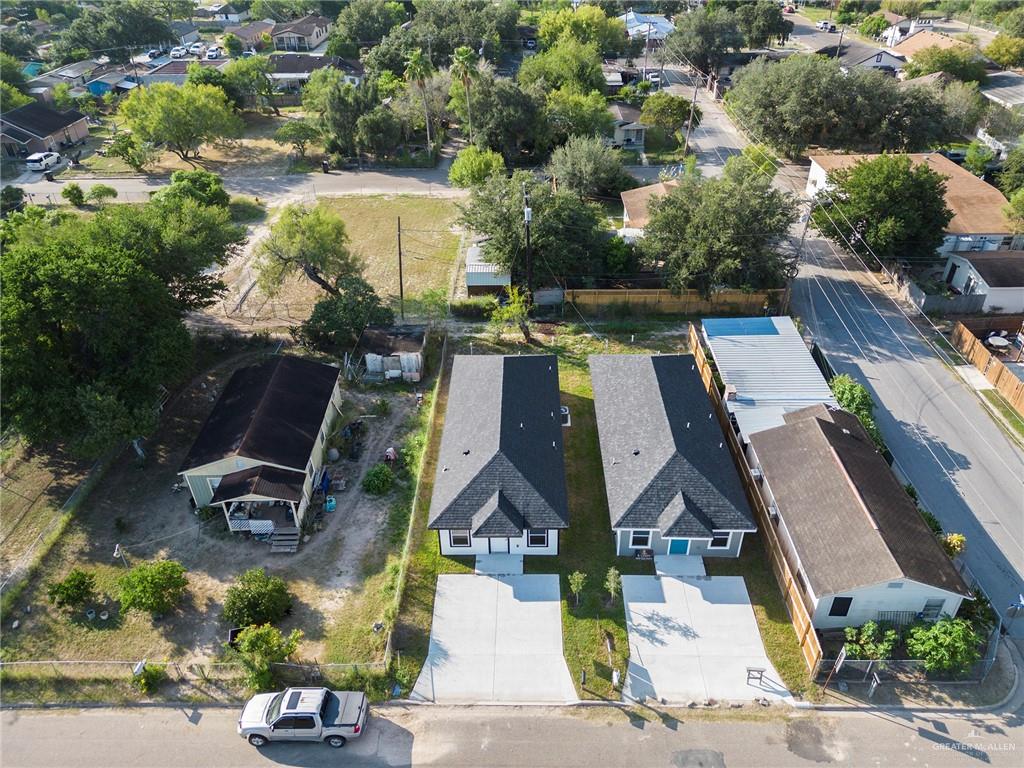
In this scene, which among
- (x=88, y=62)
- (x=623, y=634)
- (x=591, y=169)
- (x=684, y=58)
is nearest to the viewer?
(x=623, y=634)

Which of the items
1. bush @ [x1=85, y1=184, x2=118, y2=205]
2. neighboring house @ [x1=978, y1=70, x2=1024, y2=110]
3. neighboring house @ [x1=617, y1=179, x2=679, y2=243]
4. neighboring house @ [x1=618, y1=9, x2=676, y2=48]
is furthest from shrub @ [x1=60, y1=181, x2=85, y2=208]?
neighboring house @ [x1=978, y1=70, x2=1024, y2=110]

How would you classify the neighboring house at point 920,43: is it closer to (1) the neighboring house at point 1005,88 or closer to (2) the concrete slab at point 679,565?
(1) the neighboring house at point 1005,88

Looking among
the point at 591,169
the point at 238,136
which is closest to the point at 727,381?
the point at 591,169

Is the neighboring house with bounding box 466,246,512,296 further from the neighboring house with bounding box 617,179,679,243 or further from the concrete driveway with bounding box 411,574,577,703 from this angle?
the concrete driveway with bounding box 411,574,577,703

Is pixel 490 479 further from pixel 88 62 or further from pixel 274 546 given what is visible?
pixel 88 62

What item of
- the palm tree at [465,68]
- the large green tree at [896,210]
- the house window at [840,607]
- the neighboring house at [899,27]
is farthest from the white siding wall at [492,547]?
the neighboring house at [899,27]
